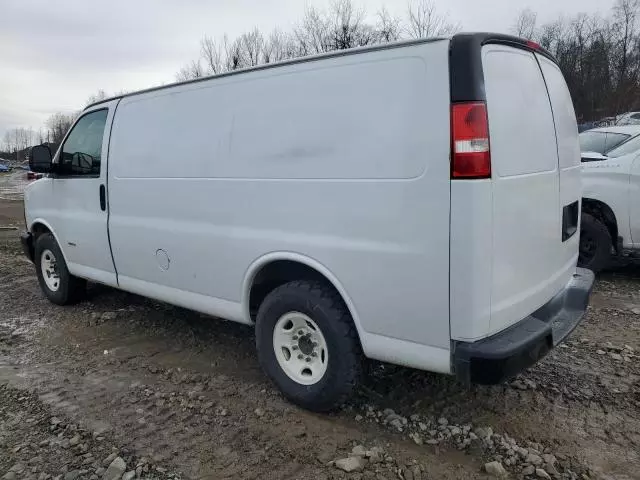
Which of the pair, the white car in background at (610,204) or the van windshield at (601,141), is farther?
the van windshield at (601,141)

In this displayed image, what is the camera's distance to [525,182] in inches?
112

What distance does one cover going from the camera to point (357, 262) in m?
2.96

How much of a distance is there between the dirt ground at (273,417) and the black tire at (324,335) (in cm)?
15

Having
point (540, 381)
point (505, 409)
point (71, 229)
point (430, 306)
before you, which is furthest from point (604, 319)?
point (71, 229)

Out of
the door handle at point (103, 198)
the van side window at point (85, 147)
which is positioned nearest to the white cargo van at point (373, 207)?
the door handle at point (103, 198)

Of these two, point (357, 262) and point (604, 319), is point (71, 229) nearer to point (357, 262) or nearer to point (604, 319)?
point (357, 262)

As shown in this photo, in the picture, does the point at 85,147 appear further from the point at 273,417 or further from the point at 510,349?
the point at 510,349

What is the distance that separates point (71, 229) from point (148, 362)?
67.9 inches

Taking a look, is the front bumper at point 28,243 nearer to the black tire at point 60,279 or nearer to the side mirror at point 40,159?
the black tire at point 60,279

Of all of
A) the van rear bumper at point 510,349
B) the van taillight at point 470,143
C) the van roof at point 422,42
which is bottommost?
the van rear bumper at point 510,349

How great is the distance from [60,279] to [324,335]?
360cm

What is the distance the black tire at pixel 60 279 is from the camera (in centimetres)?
555

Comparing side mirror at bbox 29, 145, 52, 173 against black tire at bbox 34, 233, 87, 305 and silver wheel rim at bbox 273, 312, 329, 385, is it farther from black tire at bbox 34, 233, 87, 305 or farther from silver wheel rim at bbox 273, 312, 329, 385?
silver wheel rim at bbox 273, 312, 329, 385

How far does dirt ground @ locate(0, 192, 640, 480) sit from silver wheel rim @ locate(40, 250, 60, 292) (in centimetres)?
106
